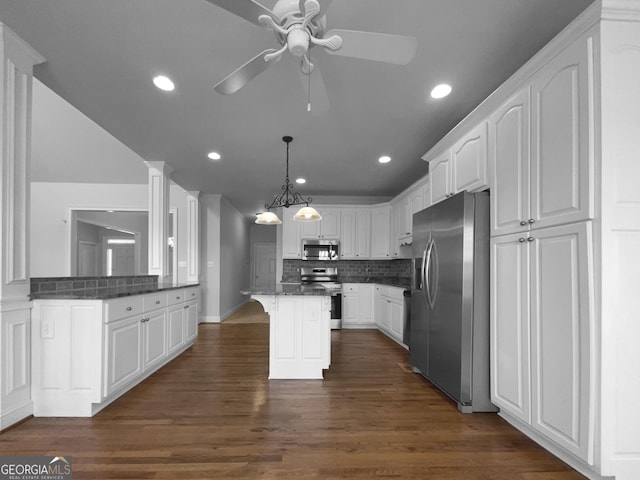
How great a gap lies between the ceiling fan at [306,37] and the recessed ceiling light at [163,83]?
3.72 ft

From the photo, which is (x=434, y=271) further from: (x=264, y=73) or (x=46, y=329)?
(x=46, y=329)

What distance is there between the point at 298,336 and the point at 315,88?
7.79ft

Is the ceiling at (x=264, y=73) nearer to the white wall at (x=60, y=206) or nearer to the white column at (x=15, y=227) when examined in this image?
the white column at (x=15, y=227)

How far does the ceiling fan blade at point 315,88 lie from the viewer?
5.96 ft

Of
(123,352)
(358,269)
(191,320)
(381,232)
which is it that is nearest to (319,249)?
(358,269)

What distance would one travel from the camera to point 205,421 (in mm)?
2396

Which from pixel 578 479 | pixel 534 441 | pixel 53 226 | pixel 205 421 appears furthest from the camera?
pixel 53 226

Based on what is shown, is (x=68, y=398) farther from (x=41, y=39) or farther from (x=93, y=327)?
(x=41, y=39)

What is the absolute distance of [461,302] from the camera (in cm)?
259

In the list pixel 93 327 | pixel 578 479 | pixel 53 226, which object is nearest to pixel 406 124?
pixel 578 479

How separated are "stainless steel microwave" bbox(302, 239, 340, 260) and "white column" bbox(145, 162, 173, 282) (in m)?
2.72

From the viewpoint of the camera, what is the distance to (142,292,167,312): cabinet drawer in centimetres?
321

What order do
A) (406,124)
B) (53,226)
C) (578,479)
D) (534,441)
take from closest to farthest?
1. (578,479)
2. (534,441)
3. (406,124)
4. (53,226)

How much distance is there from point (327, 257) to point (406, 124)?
356cm
